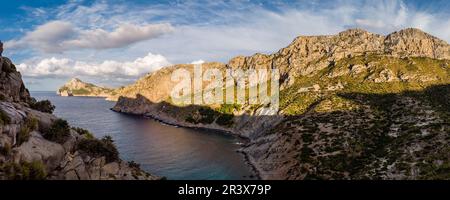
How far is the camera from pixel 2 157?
34062 mm

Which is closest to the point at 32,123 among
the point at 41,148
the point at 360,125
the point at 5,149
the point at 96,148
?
the point at 41,148

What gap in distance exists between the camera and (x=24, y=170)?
3438 cm

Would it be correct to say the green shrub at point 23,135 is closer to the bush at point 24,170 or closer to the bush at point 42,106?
the bush at point 24,170

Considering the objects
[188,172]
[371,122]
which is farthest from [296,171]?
[371,122]

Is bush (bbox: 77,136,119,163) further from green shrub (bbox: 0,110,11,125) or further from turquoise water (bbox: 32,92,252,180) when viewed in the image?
turquoise water (bbox: 32,92,252,180)

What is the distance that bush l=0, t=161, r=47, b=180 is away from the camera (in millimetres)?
32906

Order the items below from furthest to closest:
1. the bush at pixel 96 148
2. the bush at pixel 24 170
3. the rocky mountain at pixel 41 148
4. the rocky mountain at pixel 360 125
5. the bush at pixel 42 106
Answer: the rocky mountain at pixel 360 125 → the bush at pixel 42 106 → the bush at pixel 96 148 → the rocky mountain at pixel 41 148 → the bush at pixel 24 170

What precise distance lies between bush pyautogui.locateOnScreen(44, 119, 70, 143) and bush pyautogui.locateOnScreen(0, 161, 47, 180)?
24.6ft

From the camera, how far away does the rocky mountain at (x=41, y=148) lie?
35.7 meters

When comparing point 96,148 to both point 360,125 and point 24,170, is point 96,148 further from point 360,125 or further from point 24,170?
point 360,125

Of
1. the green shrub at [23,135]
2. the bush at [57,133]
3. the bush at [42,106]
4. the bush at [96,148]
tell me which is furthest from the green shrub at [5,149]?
the bush at [42,106]

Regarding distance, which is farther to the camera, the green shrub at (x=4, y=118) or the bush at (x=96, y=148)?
the bush at (x=96, y=148)

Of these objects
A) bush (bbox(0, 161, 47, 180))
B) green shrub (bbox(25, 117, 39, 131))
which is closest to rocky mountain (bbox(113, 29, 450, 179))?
green shrub (bbox(25, 117, 39, 131))
